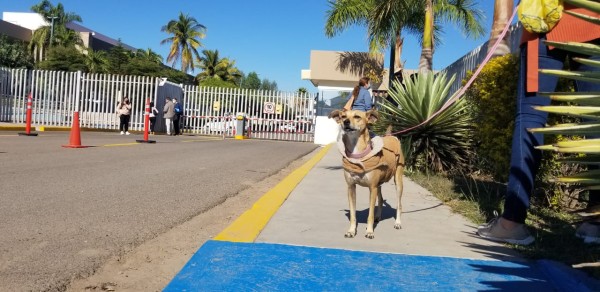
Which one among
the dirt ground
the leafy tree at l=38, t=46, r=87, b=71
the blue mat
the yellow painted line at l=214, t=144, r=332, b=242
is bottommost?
the dirt ground

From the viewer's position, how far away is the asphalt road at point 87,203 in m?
3.17

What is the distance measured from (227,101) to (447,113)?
19.6 metres

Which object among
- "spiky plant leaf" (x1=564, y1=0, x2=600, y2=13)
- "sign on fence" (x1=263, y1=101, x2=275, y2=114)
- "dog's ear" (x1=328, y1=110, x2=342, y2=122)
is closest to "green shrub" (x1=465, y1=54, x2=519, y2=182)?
"dog's ear" (x1=328, y1=110, x2=342, y2=122)

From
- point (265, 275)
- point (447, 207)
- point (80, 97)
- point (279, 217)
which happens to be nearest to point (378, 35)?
point (447, 207)

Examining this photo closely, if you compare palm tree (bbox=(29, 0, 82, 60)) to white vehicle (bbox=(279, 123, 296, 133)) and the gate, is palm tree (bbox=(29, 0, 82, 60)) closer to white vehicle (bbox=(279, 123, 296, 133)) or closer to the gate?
the gate

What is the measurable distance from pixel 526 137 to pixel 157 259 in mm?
2775

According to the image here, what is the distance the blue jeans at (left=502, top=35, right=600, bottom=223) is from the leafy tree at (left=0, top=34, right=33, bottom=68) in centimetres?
4697

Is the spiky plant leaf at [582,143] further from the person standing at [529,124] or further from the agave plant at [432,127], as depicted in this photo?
the agave plant at [432,127]

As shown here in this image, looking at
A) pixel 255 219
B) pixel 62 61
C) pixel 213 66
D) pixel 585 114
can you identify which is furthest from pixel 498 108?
pixel 213 66

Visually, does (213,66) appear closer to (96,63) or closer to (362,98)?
(96,63)

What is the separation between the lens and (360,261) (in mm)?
3299

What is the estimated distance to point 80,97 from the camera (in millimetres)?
25156

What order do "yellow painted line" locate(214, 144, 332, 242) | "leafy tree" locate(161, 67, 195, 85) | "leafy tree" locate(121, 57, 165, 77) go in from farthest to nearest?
1. "leafy tree" locate(161, 67, 195, 85)
2. "leafy tree" locate(121, 57, 165, 77)
3. "yellow painted line" locate(214, 144, 332, 242)

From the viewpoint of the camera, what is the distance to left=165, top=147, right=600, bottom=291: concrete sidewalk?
2.86 metres
